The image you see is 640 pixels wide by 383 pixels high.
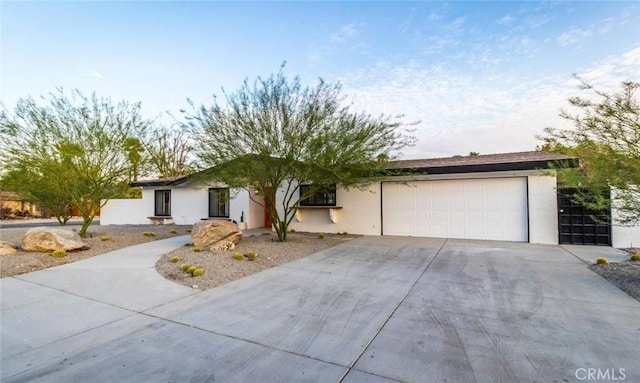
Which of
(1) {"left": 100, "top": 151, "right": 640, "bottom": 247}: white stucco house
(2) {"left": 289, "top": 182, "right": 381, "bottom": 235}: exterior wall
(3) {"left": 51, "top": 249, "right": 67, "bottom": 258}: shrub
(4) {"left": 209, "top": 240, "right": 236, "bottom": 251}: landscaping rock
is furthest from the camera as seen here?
(2) {"left": 289, "top": 182, "right": 381, "bottom": 235}: exterior wall

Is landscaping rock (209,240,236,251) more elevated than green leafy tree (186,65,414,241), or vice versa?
green leafy tree (186,65,414,241)

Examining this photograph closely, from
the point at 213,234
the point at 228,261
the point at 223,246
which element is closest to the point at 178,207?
the point at 213,234

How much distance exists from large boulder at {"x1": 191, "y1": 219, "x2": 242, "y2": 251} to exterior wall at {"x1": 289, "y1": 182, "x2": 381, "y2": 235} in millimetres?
4908

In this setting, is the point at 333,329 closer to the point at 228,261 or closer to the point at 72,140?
the point at 228,261

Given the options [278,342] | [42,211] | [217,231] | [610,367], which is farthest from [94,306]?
[42,211]

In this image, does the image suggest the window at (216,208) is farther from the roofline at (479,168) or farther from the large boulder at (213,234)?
the roofline at (479,168)

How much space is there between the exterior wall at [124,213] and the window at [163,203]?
1.05 m

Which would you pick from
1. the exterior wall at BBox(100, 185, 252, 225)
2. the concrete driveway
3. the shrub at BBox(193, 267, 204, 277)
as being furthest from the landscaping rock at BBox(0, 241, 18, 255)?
the exterior wall at BBox(100, 185, 252, 225)

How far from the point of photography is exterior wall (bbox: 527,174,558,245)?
918 centimetres

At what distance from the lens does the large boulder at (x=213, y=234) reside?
7979mm

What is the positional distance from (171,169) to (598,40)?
90.4ft

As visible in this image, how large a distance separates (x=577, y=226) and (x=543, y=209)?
999 millimetres

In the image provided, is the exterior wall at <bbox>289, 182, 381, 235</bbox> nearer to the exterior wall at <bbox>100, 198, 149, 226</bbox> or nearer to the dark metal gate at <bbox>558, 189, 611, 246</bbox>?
the dark metal gate at <bbox>558, 189, 611, 246</bbox>

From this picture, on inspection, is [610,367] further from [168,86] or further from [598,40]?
[168,86]
